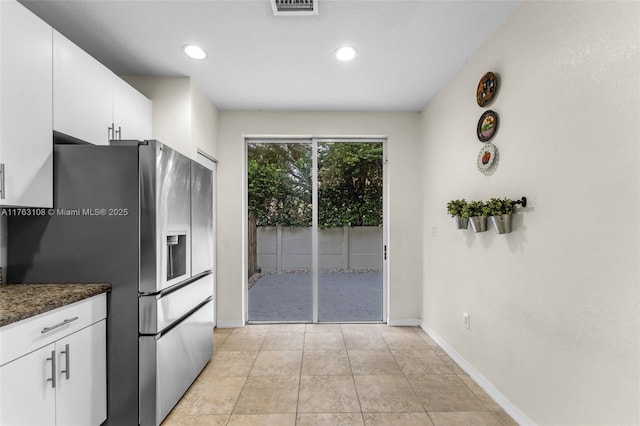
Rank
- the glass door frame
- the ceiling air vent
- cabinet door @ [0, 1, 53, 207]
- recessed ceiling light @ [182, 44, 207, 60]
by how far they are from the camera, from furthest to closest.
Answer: the glass door frame
recessed ceiling light @ [182, 44, 207, 60]
the ceiling air vent
cabinet door @ [0, 1, 53, 207]

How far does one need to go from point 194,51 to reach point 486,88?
7.19 feet

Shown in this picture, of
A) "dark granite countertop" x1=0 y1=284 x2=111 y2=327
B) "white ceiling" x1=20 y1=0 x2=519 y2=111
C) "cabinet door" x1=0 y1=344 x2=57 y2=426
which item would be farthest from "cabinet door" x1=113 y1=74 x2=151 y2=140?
"cabinet door" x1=0 y1=344 x2=57 y2=426

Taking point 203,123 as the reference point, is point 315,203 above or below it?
below

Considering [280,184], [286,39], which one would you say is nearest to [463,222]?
[286,39]

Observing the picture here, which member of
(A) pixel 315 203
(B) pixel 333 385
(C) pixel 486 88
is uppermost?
(C) pixel 486 88

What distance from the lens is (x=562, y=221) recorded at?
155 cm

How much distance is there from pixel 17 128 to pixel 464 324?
3229mm

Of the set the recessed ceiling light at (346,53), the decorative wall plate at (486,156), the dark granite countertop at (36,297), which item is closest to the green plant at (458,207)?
the decorative wall plate at (486,156)

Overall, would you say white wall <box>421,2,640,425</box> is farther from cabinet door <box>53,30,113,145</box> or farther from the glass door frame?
cabinet door <box>53,30,113,145</box>

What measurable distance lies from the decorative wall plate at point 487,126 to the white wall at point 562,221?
0.18 ft

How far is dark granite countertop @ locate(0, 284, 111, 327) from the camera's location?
1.27 m

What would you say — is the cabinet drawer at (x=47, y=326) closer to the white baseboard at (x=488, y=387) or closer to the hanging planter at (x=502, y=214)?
the hanging planter at (x=502, y=214)

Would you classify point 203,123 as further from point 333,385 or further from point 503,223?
point 503,223

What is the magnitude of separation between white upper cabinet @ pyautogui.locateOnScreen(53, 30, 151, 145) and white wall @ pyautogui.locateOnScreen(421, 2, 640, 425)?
108 inches
